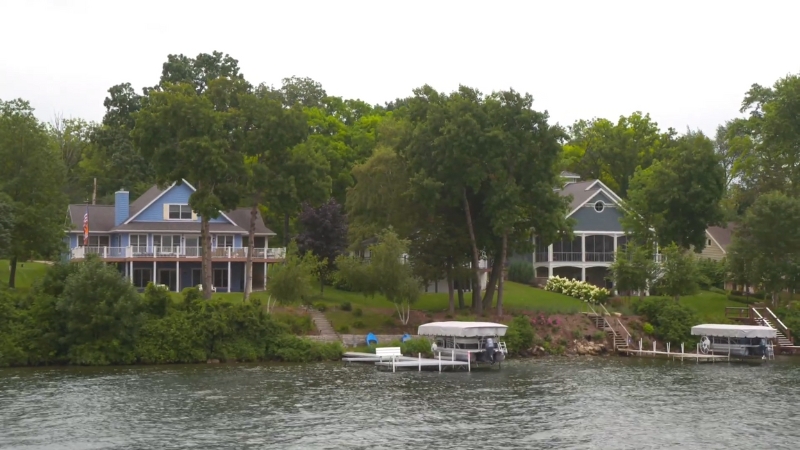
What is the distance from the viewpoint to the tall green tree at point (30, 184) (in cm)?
6738

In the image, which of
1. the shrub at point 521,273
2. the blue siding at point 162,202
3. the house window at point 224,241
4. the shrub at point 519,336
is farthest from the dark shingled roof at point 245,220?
the shrub at point 519,336

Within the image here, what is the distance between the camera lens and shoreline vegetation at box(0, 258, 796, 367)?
5378 centimetres

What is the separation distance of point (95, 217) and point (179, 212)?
22.6ft

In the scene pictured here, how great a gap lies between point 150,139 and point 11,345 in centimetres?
1760

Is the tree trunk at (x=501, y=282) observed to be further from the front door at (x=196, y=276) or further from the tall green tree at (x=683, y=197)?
the front door at (x=196, y=276)

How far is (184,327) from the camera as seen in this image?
5625 centimetres

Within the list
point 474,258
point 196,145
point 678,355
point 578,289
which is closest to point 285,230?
point 474,258

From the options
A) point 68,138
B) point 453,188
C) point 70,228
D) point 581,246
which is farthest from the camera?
point 68,138

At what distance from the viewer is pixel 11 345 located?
53156mm

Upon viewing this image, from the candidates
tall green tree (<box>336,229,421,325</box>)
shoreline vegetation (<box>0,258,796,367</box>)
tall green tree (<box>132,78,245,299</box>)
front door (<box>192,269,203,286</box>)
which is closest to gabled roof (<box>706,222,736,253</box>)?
shoreline vegetation (<box>0,258,796,367</box>)

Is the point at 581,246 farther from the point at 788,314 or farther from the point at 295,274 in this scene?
the point at 295,274

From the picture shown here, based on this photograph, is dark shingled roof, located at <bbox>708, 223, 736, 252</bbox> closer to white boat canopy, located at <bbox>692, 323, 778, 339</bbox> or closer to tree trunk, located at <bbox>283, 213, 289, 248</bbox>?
white boat canopy, located at <bbox>692, 323, 778, 339</bbox>

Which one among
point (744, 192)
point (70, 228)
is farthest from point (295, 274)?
point (744, 192)

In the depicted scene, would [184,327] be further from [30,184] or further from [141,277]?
[141,277]
